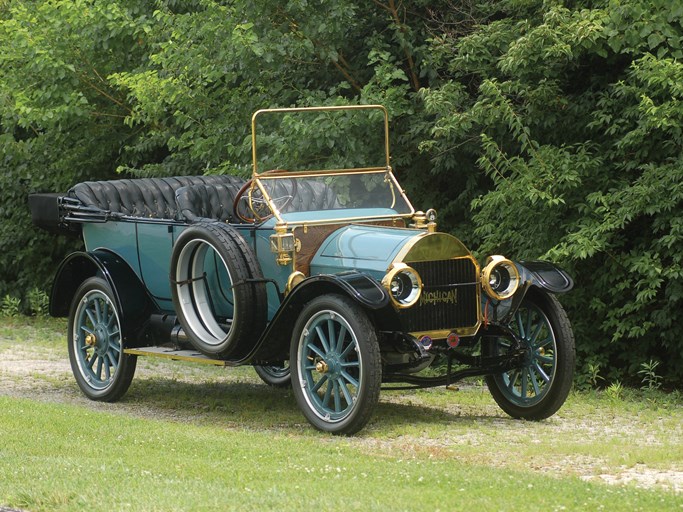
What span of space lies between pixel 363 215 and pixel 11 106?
738 centimetres

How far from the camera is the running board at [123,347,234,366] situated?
9.39 metres

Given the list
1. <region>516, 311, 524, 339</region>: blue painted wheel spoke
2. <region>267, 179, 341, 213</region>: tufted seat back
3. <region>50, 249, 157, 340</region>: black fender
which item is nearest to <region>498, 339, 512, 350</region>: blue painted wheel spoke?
<region>516, 311, 524, 339</region>: blue painted wheel spoke

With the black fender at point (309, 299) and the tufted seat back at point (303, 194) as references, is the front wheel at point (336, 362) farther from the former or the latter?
the tufted seat back at point (303, 194)

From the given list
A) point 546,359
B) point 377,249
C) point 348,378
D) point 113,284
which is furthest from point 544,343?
point 113,284

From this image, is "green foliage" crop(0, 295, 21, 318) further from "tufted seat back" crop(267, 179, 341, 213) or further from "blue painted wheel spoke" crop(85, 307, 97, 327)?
"tufted seat back" crop(267, 179, 341, 213)

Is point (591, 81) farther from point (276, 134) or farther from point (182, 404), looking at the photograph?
point (182, 404)

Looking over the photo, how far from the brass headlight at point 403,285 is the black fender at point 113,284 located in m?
2.68

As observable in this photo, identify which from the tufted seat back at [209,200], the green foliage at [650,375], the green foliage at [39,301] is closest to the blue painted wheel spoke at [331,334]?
the tufted seat back at [209,200]

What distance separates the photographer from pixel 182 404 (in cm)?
1046

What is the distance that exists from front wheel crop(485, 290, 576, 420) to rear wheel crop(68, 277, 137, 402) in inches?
119

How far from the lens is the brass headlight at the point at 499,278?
884cm

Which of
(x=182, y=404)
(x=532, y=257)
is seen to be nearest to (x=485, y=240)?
(x=532, y=257)

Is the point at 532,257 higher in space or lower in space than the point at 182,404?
higher

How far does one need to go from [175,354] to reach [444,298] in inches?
90.0
